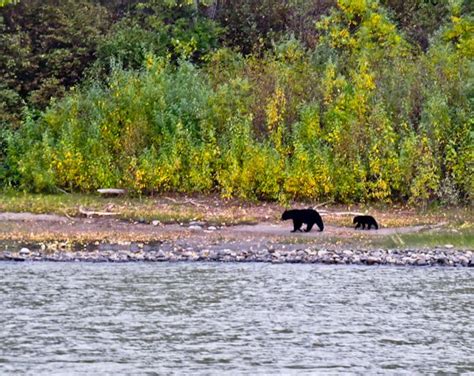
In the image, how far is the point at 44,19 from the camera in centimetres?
3609

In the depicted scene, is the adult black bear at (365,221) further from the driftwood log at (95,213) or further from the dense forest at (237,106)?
the driftwood log at (95,213)

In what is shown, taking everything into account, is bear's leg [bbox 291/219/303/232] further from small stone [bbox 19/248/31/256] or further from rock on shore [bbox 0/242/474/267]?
small stone [bbox 19/248/31/256]

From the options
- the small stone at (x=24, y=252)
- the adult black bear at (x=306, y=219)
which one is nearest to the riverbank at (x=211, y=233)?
the small stone at (x=24, y=252)

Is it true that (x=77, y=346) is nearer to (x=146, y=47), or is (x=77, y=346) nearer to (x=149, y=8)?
(x=146, y=47)

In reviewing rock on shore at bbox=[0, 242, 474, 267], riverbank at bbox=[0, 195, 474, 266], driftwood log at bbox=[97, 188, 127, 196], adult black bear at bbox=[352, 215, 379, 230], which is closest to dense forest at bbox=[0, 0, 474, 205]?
driftwood log at bbox=[97, 188, 127, 196]

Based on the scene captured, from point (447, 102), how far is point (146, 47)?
857 cm

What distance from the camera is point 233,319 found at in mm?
18672

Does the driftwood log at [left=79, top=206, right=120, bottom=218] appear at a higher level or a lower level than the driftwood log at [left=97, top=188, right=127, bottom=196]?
lower

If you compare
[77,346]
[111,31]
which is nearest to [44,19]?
[111,31]

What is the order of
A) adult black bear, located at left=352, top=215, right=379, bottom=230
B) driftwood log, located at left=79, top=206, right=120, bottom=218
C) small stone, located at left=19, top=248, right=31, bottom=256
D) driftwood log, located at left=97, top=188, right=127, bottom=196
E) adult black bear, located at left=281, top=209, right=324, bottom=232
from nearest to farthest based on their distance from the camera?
small stone, located at left=19, top=248, right=31, bottom=256 < adult black bear, located at left=281, top=209, right=324, bottom=232 < adult black bear, located at left=352, top=215, right=379, bottom=230 < driftwood log, located at left=79, top=206, right=120, bottom=218 < driftwood log, located at left=97, top=188, right=127, bottom=196

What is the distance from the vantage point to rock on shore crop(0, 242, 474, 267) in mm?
24047

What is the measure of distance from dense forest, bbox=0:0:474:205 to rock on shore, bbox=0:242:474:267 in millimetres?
5270

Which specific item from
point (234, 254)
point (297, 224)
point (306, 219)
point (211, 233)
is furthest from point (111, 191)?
point (234, 254)

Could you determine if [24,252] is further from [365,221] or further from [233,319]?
[365,221]
